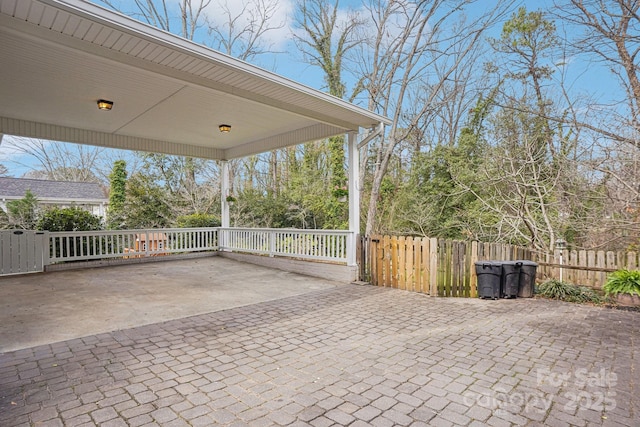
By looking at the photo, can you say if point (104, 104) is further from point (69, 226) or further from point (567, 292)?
point (567, 292)

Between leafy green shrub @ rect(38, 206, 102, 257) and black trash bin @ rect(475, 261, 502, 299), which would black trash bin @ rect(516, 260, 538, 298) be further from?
leafy green shrub @ rect(38, 206, 102, 257)

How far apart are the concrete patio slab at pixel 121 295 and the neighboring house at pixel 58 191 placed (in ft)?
38.5

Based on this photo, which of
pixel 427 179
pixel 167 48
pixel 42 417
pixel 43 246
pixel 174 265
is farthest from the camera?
pixel 427 179

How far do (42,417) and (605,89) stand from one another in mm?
8758

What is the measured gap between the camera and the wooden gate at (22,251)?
23.3ft

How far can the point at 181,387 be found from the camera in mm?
2627

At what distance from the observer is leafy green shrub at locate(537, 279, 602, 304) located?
5.61m

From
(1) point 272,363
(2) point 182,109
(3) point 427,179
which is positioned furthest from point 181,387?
(3) point 427,179

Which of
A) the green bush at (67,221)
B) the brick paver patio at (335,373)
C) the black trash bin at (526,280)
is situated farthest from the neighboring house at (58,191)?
the black trash bin at (526,280)

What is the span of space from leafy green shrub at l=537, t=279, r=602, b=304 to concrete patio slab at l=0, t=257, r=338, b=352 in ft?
12.3

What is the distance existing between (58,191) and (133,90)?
16.3 m

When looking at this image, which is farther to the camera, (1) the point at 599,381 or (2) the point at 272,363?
(2) the point at 272,363

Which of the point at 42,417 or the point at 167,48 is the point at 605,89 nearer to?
the point at 167,48

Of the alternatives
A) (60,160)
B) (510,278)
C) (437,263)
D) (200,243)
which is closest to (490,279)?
(510,278)
